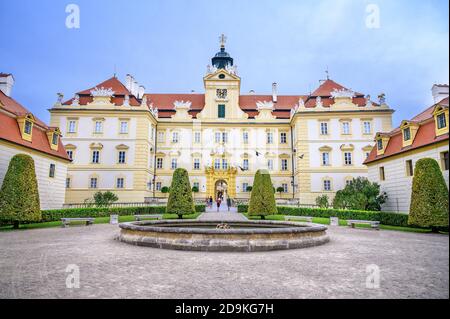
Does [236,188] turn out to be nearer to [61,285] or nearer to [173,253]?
[173,253]

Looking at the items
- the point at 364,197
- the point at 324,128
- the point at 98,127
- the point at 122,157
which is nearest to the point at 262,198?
the point at 364,197

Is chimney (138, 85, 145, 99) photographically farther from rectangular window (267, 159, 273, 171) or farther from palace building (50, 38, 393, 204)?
rectangular window (267, 159, 273, 171)

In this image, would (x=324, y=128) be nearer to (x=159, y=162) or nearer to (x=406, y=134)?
(x=159, y=162)

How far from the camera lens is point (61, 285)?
443 centimetres

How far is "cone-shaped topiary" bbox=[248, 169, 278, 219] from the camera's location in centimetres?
1845

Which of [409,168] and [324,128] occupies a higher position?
[324,128]

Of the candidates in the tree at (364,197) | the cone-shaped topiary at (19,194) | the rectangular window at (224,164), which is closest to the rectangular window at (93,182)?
the rectangular window at (224,164)

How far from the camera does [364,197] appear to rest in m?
18.1

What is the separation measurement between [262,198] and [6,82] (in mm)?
22044

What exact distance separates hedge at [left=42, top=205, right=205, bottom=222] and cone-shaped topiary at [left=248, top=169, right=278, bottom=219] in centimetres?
975

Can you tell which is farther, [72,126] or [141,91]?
[141,91]

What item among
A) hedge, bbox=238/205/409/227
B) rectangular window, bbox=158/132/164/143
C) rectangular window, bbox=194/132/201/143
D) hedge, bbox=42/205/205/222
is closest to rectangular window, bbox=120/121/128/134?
rectangular window, bbox=158/132/164/143
